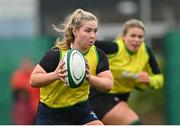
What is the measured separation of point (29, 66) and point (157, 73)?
5.04 metres

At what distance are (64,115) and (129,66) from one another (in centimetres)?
218

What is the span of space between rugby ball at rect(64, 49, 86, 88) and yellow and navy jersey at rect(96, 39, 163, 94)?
221cm

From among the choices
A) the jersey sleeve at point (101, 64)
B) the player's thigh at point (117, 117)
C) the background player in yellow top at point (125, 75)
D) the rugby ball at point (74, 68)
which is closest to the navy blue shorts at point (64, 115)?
the jersey sleeve at point (101, 64)

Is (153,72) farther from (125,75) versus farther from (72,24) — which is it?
(72,24)

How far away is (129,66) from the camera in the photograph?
30.0 ft

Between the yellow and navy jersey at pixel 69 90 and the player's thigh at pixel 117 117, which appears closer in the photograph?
the yellow and navy jersey at pixel 69 90

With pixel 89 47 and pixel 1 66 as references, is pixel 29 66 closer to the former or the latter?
pixel 1 66

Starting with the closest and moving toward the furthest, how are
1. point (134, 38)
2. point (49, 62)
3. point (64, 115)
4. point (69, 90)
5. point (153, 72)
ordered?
point (49, 62) < point (69, 90) < point (64, 115) < point (134, 38) < point (153, 72)

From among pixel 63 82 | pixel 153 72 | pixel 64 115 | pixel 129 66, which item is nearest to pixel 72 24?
pixel 63 82

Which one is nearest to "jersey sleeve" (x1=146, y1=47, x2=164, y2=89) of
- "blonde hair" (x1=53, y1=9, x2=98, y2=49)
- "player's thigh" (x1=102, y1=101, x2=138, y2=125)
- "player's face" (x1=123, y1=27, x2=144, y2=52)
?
"player's face" (x1=123, y1=27, x2=144, y2=52)

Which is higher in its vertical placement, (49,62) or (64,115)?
(49,62)

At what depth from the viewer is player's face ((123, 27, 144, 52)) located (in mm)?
8789

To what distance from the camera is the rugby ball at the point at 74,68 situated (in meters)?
6.55

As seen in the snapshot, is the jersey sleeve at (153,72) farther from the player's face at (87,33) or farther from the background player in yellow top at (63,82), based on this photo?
the player's face at (87,33)
